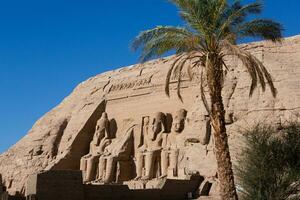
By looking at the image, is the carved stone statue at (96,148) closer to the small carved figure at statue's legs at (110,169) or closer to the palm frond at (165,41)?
the small carved figure at statue's legs at (110,169)

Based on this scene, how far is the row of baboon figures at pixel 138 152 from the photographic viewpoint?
2203cm

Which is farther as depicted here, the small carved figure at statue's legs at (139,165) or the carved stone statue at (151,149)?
the small carved figure at statue's legs at (139,165)

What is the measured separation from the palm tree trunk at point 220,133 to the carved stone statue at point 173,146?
9.06m

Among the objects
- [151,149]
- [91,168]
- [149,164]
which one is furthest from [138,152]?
[91,168]

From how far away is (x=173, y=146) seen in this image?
2216cm

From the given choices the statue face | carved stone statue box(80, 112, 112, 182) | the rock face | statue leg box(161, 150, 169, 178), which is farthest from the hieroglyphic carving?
statue leg box(161, 150, 169, 178)

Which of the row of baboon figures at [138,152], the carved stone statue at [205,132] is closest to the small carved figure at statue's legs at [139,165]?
the row of baboon figures at [138,152]

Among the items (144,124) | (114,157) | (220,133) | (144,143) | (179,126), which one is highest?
(144,124)

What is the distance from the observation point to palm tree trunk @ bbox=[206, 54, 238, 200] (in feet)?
38.8

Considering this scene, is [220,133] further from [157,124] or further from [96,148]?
[96,148]

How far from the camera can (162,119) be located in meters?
23.3

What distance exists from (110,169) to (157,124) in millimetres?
2850

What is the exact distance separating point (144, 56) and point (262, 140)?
3926 mm

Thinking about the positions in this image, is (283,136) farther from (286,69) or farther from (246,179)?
(286,69)
